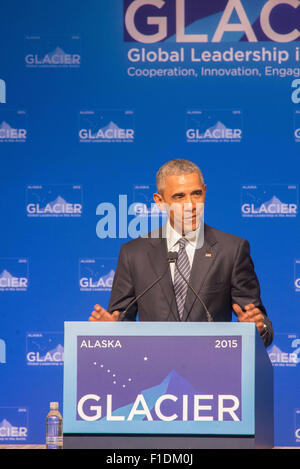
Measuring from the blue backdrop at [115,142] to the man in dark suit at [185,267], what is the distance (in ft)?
5.85

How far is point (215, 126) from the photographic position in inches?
202

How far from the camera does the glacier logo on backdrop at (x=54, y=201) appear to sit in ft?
16.9

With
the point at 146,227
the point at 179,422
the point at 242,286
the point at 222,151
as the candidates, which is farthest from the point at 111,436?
the point at 222,151

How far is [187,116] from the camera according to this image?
5148 mm

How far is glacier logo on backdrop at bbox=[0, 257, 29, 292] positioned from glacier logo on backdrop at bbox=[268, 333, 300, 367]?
177 centimetres

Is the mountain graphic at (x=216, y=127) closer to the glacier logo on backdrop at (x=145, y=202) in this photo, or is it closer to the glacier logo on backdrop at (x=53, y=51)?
the glacier logo on backdrop at (x=145, y=202)

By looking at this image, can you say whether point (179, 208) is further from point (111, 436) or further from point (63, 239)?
point (63, 239)

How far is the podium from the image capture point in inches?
80.4

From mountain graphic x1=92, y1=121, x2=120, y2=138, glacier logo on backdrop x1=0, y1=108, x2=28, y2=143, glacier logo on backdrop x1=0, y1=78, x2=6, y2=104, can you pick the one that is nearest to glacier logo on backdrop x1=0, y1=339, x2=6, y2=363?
glacier logo on backdrop x1=0, y1=108, x2=28, y2=143

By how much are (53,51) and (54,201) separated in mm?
1057

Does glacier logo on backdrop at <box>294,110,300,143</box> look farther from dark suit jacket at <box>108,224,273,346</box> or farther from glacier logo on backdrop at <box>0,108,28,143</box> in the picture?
dark suit jacket at <box>108,224,273,346</box>

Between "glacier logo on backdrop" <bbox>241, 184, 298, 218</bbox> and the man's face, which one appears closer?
the man's face

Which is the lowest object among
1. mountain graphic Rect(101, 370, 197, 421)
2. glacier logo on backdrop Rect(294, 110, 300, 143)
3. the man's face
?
mountain graphic Rect(101, 370, 197, 421)
